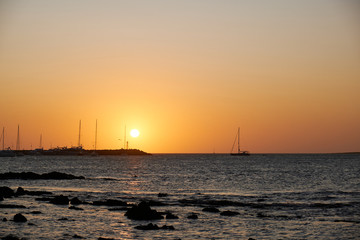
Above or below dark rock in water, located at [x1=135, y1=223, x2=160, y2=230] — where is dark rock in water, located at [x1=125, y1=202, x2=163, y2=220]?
above

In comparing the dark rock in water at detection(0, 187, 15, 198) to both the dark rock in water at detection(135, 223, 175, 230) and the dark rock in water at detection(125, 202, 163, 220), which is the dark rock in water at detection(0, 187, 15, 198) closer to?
the dark rock in water at detection(125, 202, 163, 220)

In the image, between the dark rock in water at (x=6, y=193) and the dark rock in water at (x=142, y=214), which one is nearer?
the dark rock in water at (x=142, y=214)

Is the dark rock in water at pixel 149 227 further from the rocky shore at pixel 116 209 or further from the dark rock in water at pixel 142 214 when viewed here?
the dark rock in water at pixel 142 214

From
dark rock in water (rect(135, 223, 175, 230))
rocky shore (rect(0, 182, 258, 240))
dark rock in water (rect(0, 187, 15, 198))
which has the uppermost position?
dark rock in water (rect(0, 187, 15, 198))

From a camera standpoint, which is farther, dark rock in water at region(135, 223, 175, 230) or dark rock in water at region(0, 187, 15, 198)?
dark rock in water at region(0, 187, 15, 198)

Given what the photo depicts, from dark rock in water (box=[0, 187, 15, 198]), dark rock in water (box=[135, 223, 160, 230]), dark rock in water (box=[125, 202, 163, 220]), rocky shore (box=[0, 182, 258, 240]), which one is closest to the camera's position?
dark rock in water (box=[135, 223, 160, 230])

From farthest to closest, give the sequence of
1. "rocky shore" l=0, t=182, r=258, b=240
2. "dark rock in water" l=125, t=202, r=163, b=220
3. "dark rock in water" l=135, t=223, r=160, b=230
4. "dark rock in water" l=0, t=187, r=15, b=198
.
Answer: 1. "dark rock in water" l=0, t=187, r=15, b=198
2. "dark rock in water" l=125, t=202, r=163, b=220
3. "rocky shore" l=0, t=182, r=258, b=240
4. "dark rock in water" l=135, t=223, r=160, b=230

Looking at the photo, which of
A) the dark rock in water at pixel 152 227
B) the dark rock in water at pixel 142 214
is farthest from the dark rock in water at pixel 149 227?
the dark rock in water at pixel 142 214

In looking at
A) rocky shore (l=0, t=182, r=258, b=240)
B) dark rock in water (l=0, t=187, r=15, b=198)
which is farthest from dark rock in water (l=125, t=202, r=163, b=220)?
dark rock in water (l=0, t=187, r=15, b=198)

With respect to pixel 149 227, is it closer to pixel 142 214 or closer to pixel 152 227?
pixel 152 227

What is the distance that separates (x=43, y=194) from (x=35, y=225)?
92.9ft

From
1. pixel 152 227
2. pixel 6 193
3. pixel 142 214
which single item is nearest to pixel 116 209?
pixel 142 214

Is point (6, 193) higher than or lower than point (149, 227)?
higher

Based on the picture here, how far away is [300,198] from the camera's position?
69.6m
